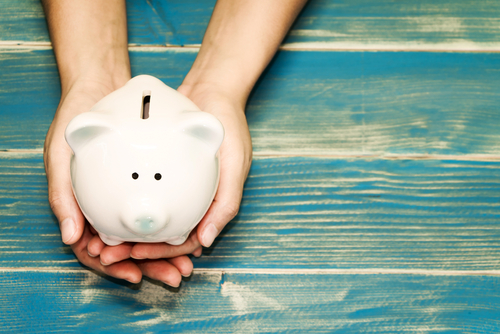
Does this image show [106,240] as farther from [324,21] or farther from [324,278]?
[324,21]

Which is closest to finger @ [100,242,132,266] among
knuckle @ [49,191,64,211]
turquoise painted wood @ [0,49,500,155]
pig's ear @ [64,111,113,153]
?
knuckle @ [49,191,64,211]

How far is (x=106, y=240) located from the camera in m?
0.64

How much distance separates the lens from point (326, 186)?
854 millimetres

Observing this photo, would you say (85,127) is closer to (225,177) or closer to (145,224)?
(145,224)

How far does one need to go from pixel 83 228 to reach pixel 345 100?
626 millimetres

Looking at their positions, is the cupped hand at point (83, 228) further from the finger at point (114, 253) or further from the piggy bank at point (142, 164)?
the piggy bank at point (142, 164)

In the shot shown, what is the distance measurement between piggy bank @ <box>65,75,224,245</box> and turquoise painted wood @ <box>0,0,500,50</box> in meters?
0.44

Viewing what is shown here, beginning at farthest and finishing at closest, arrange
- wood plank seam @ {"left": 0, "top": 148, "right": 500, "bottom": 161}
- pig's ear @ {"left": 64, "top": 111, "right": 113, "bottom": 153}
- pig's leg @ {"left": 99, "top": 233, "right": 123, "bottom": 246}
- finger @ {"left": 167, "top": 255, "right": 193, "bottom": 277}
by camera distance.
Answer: wood plank seam @ {"left": 0, "top": 148, "right": 500, "bottom": 161}, finger @ {"left": 167, "top": 255, "right": 193, "bottom": 277}, pig's leg @ {"left": 99, "top": 233, "right": 123, "bottom": 246}, pig's ear @ {"left": 64, "top": 111, "right": 113, "bottom": 153}

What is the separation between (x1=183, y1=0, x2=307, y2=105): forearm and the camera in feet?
2.72

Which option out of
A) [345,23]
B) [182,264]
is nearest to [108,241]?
[182,264]

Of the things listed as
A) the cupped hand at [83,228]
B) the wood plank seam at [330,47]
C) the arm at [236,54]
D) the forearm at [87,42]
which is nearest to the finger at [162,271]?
the cupped hand at [83,228]

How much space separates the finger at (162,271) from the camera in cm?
73

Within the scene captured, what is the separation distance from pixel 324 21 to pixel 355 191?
0.42m

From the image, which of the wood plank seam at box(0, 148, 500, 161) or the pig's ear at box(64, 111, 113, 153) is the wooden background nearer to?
the wood plank seam at box(0, 148, 500, 161)
